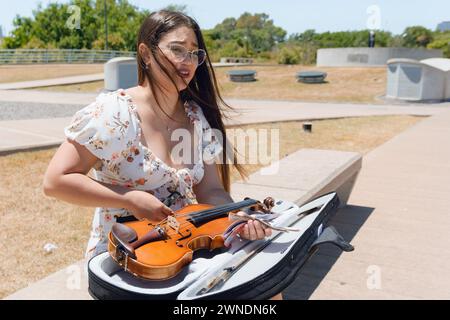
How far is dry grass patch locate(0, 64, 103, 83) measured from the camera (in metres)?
28.2

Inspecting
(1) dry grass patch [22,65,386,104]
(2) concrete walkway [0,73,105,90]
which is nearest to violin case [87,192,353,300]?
(1) dry grass patch [22,65,386,104]

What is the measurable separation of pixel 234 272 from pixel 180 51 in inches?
31.4

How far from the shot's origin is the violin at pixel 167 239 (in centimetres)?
151

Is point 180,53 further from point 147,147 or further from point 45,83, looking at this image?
point 45,83

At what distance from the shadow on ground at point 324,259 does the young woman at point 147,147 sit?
92 cm

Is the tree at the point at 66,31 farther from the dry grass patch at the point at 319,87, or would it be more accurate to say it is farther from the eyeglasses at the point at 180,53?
the eyeglasses at the point at 180,53

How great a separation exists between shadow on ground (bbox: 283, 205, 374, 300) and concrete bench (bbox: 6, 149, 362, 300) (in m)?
0.19

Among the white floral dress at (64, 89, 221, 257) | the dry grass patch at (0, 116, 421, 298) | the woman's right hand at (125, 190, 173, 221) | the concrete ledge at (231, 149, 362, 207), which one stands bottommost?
the dry grass patch at (0, 116, 421, 298)

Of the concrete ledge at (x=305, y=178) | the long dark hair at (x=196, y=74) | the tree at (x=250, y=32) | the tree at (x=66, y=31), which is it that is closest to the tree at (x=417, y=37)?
the tree at (x=250, y=32)

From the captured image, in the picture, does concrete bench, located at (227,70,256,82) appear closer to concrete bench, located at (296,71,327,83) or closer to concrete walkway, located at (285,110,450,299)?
concrete bench, located at (296,71,327,83)

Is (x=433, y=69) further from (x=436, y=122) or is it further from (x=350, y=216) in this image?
(x=350, y=216)


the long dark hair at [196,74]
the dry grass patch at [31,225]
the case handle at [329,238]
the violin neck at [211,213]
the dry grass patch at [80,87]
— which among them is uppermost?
the long dark hair at [196,74]

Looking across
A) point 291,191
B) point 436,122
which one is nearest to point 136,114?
point 291,191

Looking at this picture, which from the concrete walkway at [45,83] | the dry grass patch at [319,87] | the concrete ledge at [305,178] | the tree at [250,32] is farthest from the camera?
the tree at [250,32]
